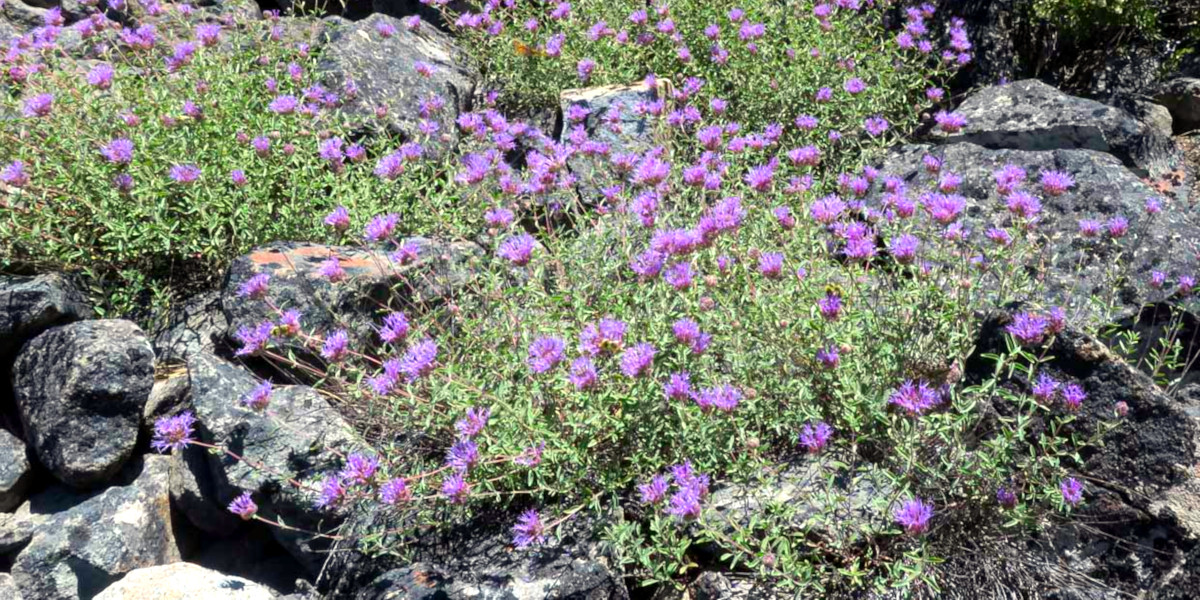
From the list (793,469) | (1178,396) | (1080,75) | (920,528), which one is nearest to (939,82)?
(1080,75)

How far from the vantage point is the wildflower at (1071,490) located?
288 centimetres

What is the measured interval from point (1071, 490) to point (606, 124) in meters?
3.51

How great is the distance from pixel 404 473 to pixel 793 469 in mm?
1462

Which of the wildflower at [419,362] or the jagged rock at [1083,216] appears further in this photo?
the jagged rock at [1083,216]

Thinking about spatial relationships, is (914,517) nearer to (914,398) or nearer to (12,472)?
(914,398)

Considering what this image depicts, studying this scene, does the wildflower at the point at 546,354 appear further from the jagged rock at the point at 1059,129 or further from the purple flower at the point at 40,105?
the jagged rock at the point at 1059,129

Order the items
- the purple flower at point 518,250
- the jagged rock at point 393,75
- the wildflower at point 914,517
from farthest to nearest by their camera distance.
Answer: the jagged rock at point 393,75, the purple flower at point 518,250, the wildflower at point 914,517

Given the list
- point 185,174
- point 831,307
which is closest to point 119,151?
point 185,174

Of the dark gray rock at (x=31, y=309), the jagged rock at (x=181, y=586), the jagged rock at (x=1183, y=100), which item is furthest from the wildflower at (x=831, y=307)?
the jagged rock at (x=1183, y=100)

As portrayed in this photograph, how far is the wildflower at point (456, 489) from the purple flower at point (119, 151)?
2.69 m

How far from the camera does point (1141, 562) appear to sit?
3.09 meters

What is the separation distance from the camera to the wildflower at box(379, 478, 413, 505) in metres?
3.18

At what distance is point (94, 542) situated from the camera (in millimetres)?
4254

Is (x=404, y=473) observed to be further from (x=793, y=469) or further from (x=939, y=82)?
(x=939, y=82)
